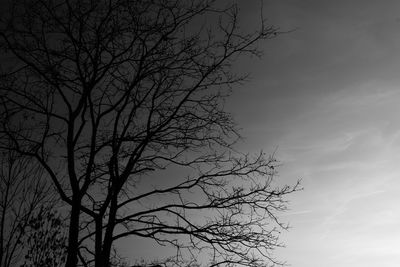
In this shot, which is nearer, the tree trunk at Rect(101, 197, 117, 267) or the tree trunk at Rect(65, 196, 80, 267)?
the tree trunk at Rect(65, 196, 80, 267)

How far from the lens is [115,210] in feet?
26.9

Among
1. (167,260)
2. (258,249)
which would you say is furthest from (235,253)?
(167,260)

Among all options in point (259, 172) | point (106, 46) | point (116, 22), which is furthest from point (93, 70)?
point (259, 172)

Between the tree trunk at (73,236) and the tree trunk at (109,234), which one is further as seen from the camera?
the tree trunk at (109,234)

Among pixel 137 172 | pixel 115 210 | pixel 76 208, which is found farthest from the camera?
pixel 137 172

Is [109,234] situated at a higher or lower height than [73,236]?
higher

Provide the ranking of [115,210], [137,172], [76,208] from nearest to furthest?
1. [76,208]
2. [115,210]
3. [137,172]

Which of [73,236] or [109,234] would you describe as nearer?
[73,236]

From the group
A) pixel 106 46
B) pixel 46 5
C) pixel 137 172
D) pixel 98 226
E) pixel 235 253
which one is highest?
pixel 46 5

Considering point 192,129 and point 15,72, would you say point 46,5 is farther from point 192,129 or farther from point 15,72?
point 192,129

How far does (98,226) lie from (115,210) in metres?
0.49

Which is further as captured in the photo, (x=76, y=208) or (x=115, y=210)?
(x=115, y=210)

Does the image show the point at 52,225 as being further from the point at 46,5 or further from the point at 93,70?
the point at 46,5

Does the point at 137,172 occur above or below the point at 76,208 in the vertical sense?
above
